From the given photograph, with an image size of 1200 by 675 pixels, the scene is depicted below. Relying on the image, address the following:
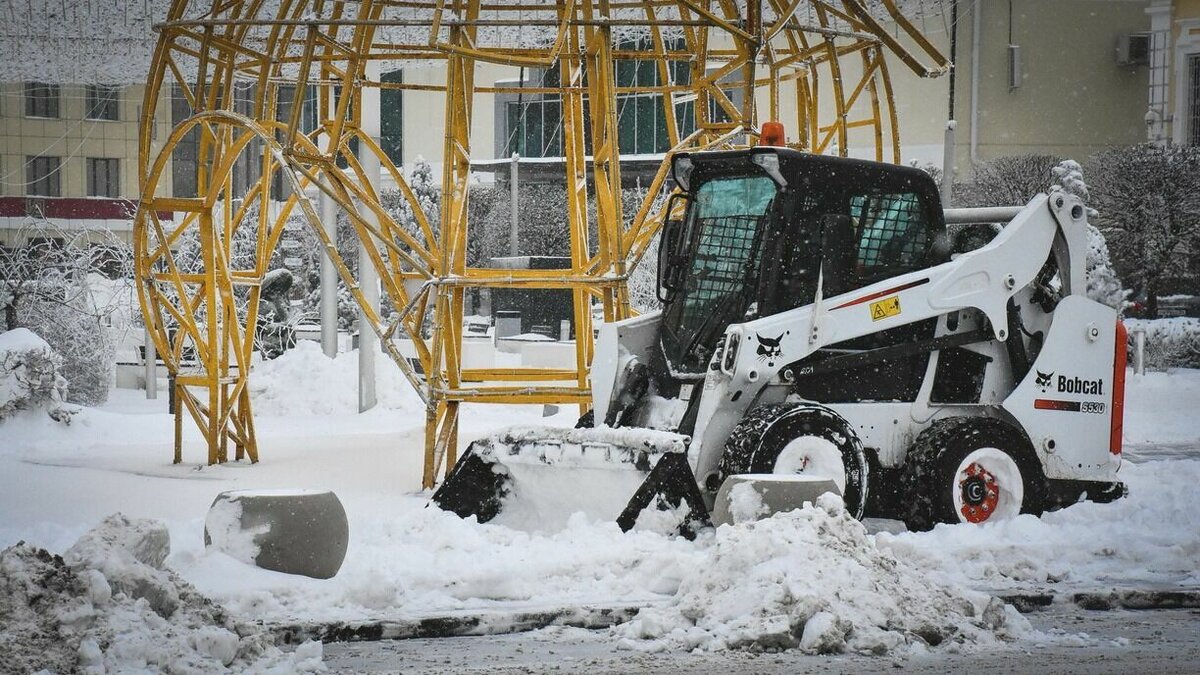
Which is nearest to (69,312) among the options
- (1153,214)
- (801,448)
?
(801,448)

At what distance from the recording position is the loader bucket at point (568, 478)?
9.07 meters

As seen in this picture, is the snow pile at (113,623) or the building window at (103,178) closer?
the snow pile at (113,623)

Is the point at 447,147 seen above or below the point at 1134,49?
below

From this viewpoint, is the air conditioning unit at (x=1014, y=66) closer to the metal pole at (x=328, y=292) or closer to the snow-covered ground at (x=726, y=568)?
the metal pole at (x=328, y=292)

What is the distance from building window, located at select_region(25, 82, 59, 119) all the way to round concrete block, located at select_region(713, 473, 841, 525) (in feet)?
176

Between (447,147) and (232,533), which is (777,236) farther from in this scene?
(447,147)

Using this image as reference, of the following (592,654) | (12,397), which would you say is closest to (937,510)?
(592,654)

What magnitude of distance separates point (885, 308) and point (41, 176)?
54.1 meters

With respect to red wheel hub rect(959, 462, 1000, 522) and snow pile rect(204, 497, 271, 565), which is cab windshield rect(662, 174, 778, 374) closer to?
red wheel hub rect(959, 462, 1000, 522)

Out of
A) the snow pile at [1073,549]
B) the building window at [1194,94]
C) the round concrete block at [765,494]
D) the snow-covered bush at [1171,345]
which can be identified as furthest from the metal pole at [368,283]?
the building window at [1194,94]

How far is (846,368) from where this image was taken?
10.0 metres

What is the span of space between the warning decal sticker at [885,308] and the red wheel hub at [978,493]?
42.9 inches

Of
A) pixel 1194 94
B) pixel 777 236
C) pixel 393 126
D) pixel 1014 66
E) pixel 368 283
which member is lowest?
pixel 368 283

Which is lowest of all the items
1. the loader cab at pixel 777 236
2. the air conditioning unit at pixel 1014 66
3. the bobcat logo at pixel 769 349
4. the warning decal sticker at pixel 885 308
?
the bobcat logo at pixel 769 349
